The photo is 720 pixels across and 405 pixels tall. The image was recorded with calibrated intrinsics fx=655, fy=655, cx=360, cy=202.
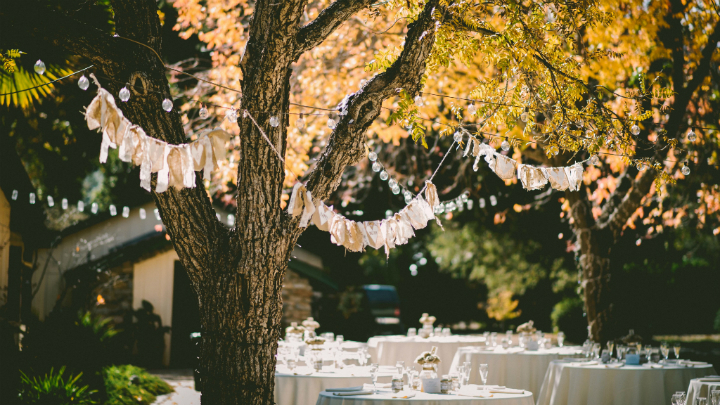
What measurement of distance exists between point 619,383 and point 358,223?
3.77 meters

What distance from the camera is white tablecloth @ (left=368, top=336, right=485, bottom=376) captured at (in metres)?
9.57

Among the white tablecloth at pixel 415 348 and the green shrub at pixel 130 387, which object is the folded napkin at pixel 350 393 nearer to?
the green shrub at pixel 130 387

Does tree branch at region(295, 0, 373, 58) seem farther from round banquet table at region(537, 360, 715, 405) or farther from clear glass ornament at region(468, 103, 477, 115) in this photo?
round banquet table at region(537, 360, 715, 405)

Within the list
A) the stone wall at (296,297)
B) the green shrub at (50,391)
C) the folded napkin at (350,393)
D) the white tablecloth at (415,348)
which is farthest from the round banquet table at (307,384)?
the stone wall at (296,297)

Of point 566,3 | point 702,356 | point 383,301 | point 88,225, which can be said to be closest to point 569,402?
point 566,3

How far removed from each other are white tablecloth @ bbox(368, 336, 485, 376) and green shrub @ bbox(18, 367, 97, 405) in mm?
4236

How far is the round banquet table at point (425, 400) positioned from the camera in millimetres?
4695

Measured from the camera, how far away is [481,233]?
1964 cm

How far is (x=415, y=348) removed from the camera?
971 centimetres

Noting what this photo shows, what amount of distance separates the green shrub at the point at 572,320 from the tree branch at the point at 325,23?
1575 centimetres

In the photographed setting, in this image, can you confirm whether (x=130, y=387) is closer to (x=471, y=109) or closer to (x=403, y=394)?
(x=403, y=394)

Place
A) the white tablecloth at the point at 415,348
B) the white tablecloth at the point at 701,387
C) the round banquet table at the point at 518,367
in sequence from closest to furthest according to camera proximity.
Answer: the white tablecloth at the point at 701,387 → the round banquet table at the point at 518,367 → the white tablecloth at the point at 415,348

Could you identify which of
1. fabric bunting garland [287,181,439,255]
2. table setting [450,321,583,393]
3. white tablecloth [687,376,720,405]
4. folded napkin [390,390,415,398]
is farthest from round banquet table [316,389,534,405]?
table setting [450,321,583,393]

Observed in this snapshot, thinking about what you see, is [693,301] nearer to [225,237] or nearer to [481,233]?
[481,233]
